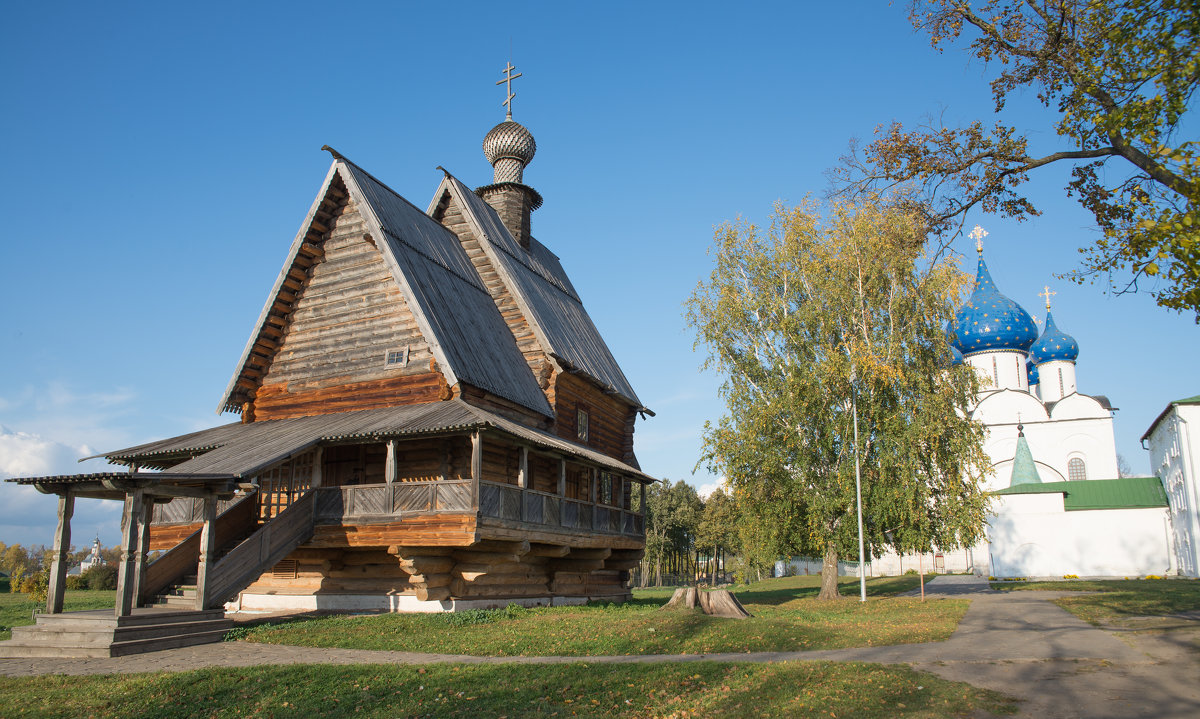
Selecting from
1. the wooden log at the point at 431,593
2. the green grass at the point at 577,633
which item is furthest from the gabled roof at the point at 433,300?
the green grass at the point at 577,633

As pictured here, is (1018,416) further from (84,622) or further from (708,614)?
(84,622)

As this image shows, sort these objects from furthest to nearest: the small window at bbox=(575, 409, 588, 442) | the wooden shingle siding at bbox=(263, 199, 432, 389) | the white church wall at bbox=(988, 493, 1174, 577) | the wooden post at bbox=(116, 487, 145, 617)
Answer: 1. the white church wall at bbox=(988, 493, 1174, 577)
2. the small window at bbox=(575, 409, 588, 442)
3. the wooden shingle siding at bbox=(263, 199, 432, 389)
4. the wooden post at bbox=(116, 487, 145, 617)

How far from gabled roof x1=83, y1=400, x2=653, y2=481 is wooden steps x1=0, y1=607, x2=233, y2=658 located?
2.57m

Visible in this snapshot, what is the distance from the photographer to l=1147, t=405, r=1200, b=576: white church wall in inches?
1577

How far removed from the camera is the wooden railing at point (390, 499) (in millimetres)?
16750

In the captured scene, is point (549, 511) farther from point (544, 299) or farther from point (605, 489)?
point (544, 299)

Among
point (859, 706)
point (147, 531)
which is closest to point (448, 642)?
point (147, 531)

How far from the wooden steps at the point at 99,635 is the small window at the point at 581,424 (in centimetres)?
1384

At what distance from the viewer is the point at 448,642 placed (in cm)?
1369

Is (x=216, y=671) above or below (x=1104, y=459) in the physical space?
below

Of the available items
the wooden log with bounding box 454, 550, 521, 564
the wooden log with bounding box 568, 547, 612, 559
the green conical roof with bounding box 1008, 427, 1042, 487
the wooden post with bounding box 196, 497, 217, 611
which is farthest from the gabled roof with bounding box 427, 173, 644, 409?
the green conical roof with bounding box 1008, 427, 1042, 487

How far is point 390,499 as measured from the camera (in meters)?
17.2

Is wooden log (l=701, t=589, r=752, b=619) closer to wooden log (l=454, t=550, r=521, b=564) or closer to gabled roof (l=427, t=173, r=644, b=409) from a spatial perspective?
wooden log (l=454, t=550, r=521, b=564)

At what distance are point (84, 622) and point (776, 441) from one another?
20420 millimetres
